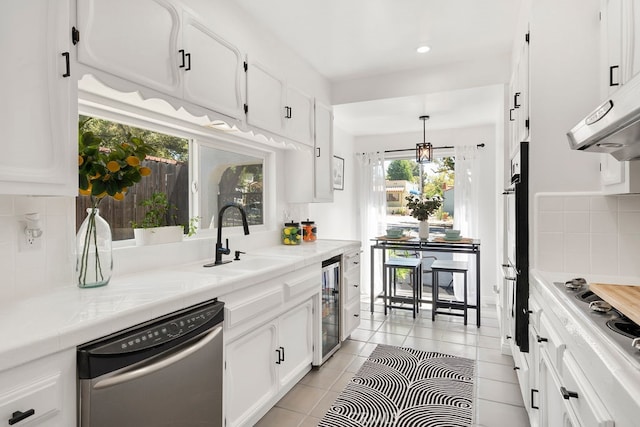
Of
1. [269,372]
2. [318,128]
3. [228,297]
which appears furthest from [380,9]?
[269,372]

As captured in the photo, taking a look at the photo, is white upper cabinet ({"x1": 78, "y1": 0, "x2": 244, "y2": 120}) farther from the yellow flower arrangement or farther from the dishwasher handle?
the dishwasher handle

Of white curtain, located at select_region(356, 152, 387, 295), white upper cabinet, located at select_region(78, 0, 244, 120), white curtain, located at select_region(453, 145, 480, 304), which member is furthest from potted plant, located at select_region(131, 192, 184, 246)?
white curtain, located at select_region(453, 145, 480, 304)

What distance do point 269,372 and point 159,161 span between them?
1.46 metres

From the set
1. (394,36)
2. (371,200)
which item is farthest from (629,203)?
(371,200)

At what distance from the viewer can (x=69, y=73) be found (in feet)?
4.29

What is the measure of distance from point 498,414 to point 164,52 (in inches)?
110

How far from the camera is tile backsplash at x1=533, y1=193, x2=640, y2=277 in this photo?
189 cm

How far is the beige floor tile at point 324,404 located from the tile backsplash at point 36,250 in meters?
1.56

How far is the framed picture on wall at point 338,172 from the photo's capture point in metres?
4.81

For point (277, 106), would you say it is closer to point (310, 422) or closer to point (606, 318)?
point (310, 422)

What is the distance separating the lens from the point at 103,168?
1.52 metres

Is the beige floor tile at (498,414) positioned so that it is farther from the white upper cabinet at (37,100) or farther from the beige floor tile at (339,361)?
the white upper cabinet at (37,100)

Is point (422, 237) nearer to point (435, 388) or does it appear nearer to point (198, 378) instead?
point (435, 388)

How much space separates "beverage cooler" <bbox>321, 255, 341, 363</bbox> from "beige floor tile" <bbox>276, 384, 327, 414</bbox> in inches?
15.6
